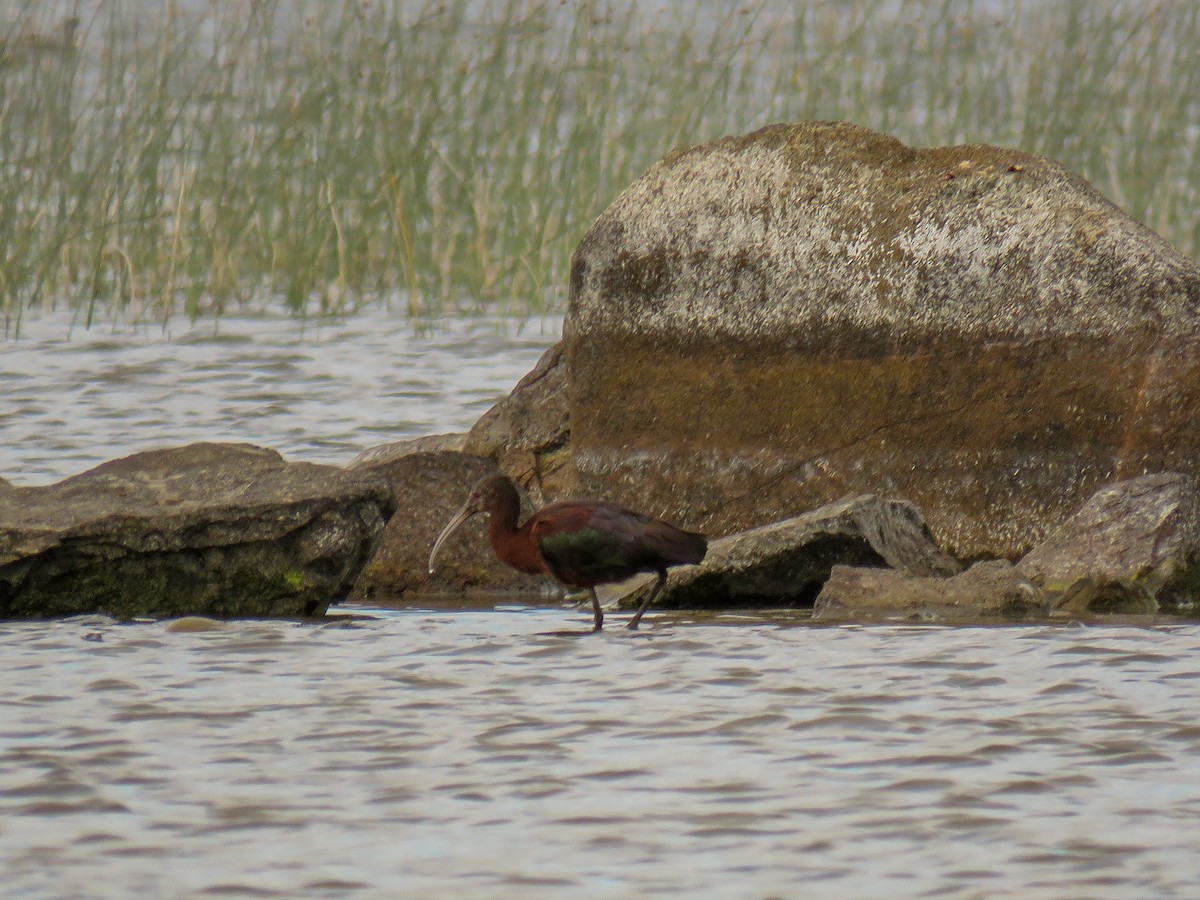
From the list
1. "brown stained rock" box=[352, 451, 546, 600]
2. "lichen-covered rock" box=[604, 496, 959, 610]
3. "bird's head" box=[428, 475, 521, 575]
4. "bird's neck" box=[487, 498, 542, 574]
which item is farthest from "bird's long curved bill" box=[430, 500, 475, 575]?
"lichen-covered rock" box=[604, 496, 959, 610]

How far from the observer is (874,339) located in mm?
7328

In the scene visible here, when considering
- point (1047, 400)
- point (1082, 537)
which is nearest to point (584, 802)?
point (1082, 537)

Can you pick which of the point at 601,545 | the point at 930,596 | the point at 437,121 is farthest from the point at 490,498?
the point at 437,121

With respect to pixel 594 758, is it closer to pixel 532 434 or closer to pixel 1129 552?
pixel 1129 552

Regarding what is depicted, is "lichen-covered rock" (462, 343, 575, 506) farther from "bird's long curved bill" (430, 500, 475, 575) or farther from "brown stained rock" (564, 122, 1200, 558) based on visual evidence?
"bird's long curved bill" (430, 500, 475, 575)

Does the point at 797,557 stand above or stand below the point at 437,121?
below

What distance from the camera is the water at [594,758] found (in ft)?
11.4

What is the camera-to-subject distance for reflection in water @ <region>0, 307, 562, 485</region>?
1016cm

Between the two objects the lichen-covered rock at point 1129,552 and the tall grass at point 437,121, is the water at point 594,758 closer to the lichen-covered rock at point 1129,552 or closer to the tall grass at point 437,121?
the lichen-covered rock at point 1129,552

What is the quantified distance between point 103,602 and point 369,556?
83 cm

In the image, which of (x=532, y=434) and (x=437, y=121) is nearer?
(x=532, y=434)

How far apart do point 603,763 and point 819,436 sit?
3326 mm

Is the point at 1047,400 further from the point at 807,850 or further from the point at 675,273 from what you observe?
the point at 807,850

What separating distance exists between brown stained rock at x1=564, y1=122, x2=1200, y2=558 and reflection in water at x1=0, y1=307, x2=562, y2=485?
7.83ft
